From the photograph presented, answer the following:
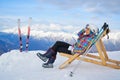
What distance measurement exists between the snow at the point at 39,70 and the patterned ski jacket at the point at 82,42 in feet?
2.09

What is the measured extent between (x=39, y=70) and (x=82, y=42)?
5.92 feet

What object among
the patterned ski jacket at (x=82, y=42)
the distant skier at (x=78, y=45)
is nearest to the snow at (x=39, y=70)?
the distant skier at (x=78, y=45)

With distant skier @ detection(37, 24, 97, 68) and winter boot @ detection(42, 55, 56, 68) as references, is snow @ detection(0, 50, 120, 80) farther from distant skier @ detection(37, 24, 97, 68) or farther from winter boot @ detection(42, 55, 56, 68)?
distant skier @ detection(37, 24, 97, 68)

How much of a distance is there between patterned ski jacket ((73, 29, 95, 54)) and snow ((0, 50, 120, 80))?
64 centimetres

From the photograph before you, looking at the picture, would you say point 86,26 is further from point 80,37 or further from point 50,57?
point 50,57

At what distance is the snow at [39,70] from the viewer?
30.6ft

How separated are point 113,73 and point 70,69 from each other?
4.88 feet

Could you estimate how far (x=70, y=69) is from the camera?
1027cm

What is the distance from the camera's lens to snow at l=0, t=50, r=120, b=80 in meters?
9.32

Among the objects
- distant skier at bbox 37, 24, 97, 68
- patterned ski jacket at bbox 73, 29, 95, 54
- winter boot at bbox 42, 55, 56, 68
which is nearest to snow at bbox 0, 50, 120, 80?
winter boot at bbox 42, 55, 56, 68

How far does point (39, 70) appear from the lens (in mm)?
10758

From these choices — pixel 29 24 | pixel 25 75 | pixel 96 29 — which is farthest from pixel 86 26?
pixel 29 24

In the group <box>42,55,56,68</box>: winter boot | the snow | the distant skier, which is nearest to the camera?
the snow

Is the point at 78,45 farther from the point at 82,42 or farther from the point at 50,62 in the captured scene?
the point at 50,62
